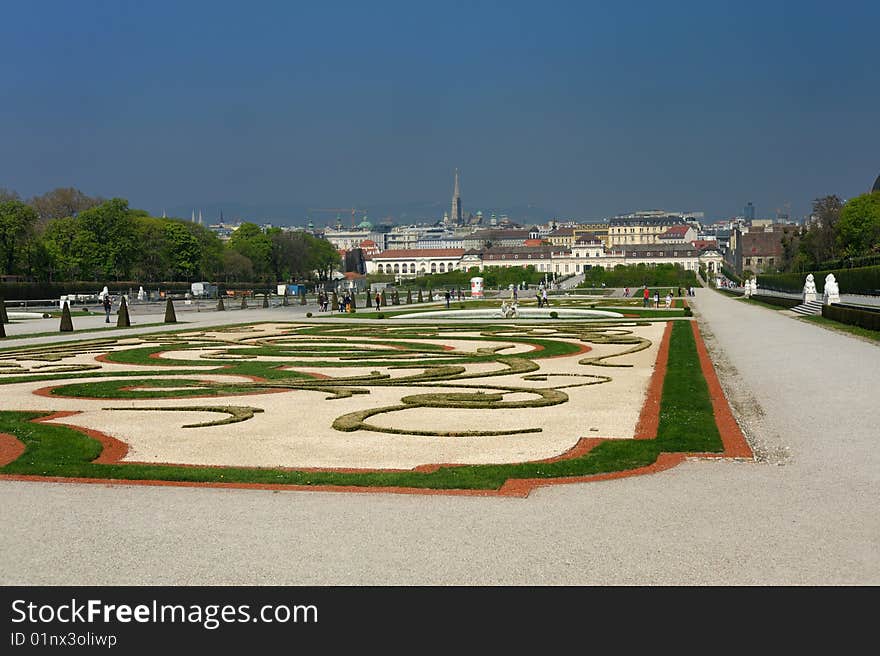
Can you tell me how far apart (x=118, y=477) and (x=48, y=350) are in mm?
14348

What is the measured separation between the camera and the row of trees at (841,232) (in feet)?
209

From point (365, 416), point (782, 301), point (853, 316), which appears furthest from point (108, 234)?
point (365, 416)

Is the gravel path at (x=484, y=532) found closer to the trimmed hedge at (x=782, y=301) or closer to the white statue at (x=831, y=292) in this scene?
the white statue at (x=831, y=292)

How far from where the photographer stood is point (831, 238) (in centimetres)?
7106

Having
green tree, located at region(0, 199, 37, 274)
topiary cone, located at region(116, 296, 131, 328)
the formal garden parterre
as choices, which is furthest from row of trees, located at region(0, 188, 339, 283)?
the formal garden parterre

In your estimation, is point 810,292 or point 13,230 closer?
point 810,292

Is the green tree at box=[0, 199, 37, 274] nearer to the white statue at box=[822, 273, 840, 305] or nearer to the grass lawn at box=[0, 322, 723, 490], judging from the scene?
the white statue at box=[822, 273, 840, 305]

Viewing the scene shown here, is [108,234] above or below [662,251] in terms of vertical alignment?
above

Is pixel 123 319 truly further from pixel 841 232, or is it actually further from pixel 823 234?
pixel 823 234

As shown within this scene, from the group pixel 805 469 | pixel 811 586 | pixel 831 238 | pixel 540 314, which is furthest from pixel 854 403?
pixel 831 238

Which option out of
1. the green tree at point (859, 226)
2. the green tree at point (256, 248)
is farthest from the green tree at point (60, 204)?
the green tree at point (859, 226)

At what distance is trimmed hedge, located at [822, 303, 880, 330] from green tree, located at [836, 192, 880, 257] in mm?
36949

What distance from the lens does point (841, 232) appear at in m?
67.6

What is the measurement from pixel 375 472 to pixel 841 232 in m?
67.9
